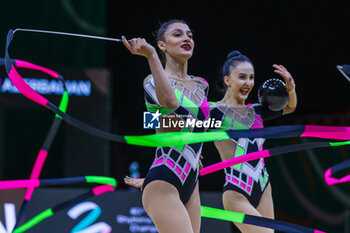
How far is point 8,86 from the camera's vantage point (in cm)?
546

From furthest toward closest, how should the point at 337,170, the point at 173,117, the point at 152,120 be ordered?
1. the point at 337,170
2. the point at 152,120
3. the point at 173,117

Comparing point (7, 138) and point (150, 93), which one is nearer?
point (150, 93)

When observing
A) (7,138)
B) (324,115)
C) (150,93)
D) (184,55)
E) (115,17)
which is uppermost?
(115,17)

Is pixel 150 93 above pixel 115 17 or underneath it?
underneath

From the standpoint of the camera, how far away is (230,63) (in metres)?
3.61

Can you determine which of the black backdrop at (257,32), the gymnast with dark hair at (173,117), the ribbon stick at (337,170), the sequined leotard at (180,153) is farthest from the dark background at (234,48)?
the ribbon stick at (337,170)

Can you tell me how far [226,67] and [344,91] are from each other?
83.7 inches

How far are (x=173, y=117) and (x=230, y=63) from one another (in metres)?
1.01

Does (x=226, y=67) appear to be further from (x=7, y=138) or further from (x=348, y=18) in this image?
(x=7, y=138)

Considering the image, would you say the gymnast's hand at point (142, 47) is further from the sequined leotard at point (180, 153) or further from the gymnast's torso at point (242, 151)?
the gymnast's torso at point (242, 151)

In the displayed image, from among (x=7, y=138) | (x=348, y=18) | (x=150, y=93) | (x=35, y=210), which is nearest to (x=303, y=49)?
(x=348, y=18)

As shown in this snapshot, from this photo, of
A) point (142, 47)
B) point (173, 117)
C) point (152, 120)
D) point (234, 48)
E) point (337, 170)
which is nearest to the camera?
point (142, 47)

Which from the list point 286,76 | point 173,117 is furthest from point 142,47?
point 286,76

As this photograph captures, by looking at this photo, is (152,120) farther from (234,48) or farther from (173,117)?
(234,48)
